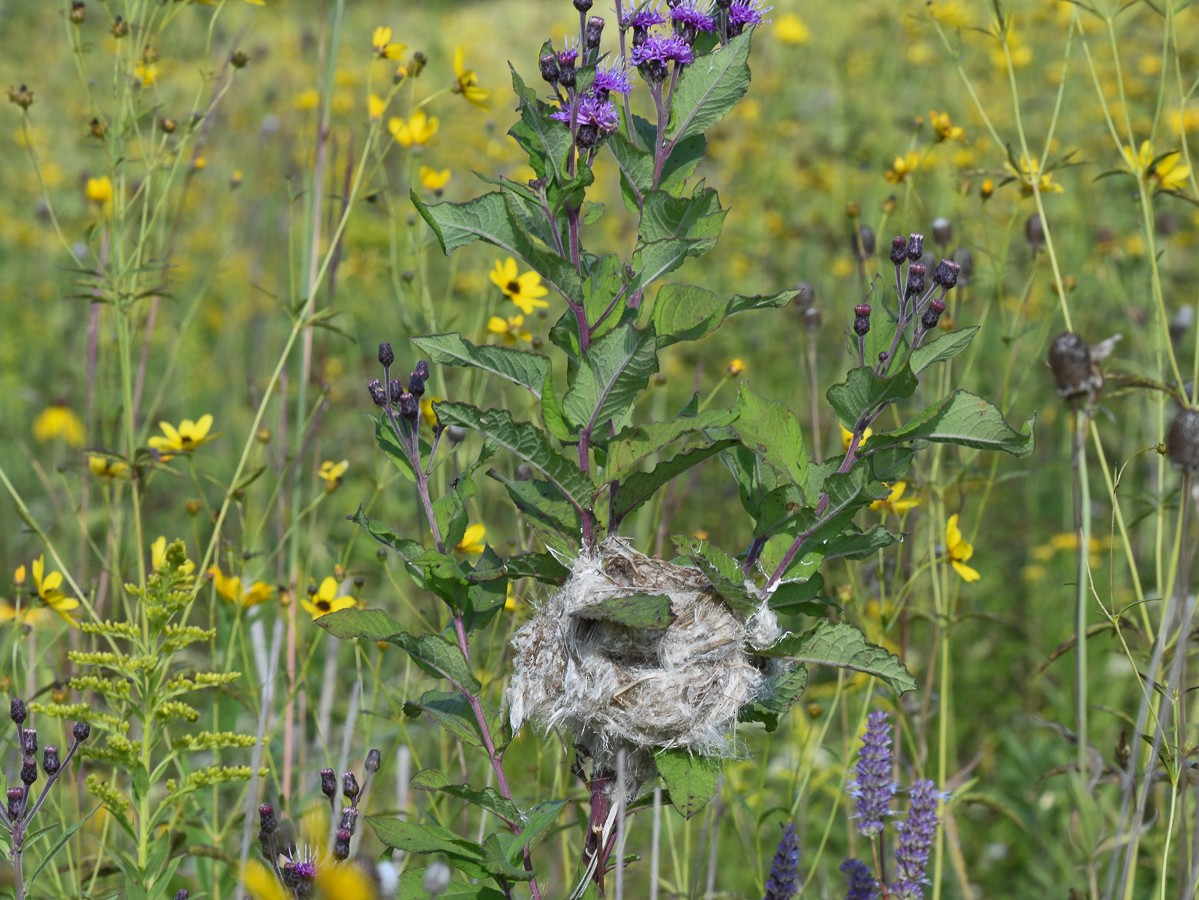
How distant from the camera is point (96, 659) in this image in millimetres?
1392

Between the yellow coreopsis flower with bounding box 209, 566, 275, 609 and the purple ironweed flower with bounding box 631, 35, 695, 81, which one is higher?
the purple ironweed flower with bounding box 631, 35, 695, 81

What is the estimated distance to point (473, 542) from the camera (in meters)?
1.77

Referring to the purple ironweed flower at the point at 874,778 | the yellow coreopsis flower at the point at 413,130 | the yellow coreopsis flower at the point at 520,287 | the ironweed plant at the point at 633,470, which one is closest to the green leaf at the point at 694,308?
the ironweed plant at the point at 633,470

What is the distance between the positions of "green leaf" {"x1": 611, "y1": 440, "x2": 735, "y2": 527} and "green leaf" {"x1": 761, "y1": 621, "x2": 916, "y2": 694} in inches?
7.8

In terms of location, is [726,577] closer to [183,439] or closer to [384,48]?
[183,439]

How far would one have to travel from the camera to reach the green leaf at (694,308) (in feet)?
3.81

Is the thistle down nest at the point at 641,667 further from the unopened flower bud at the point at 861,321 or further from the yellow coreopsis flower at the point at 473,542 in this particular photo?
the yellow coreopsis flower at the point at 473,542

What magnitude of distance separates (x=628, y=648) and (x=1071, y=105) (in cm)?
489

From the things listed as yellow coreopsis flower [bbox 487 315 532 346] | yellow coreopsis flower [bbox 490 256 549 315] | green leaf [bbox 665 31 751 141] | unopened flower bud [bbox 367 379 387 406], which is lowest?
yellow coreopsis flower [bbox 487 315 532 346]

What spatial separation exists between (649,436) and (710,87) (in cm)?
34

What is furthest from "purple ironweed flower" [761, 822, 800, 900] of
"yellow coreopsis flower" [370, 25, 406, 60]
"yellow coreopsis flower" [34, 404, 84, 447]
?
"yellow coreopsis flower" [34, 404, 84, 447]

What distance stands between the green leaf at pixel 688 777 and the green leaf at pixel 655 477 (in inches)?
10.0

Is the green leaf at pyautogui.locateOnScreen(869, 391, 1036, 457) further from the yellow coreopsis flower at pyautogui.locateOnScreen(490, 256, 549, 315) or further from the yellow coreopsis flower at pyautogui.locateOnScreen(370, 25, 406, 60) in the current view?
the yellow coreopsis flower at pyautogui.locateOnScreen(370, 25, 406, 60)

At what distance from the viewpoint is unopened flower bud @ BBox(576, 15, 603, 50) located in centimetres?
115
